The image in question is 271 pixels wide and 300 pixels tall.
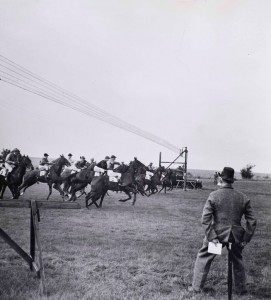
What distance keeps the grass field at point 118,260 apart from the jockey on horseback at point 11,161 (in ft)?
15.9

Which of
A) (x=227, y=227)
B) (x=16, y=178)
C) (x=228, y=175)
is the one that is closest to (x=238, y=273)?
(x=227, y=227)

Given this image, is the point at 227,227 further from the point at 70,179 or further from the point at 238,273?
the point at 70,179

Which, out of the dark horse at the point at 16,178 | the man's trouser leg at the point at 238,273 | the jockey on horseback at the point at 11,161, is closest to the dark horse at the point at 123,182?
the dark horse at the point at 16,178

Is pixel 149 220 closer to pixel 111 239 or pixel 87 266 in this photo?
pixel 111 239

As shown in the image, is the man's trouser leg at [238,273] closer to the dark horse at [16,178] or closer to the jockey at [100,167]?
the jockey at [100,167]

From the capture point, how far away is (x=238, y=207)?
521 centimetres

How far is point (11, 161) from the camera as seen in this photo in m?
16.1

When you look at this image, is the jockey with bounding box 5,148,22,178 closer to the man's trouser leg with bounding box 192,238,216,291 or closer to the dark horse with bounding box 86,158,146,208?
the dark horse with bounding box 86,158,146,208

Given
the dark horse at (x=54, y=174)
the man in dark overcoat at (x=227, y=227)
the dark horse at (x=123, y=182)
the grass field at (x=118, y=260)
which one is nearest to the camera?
the man in dark overcoat at (x=227, y=227)

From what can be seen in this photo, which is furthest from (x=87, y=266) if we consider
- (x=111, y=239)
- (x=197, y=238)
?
(x=197, y=238)

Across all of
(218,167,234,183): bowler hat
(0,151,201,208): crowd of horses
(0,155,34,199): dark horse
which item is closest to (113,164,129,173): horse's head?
(0,151,201,208): crowd of horses

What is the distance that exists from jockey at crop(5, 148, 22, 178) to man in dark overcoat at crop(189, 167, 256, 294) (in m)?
12.6

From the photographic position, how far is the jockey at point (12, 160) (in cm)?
1609

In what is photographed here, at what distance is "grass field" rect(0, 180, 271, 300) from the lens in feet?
17.1
